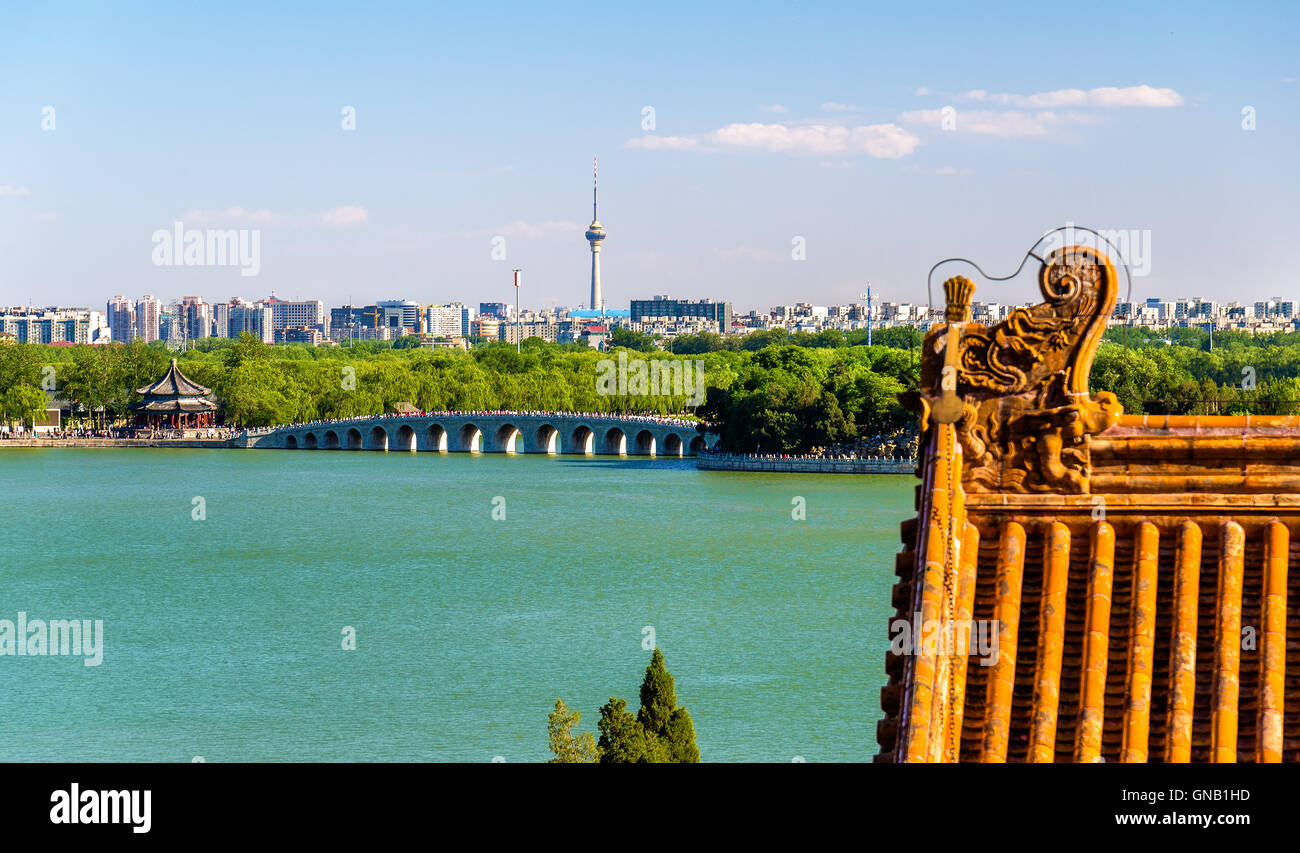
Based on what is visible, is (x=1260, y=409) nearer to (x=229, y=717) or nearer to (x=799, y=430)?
(x=799, y=430)

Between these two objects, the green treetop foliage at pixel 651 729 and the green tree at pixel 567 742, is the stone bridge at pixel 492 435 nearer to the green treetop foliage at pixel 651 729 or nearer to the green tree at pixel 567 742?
the green tree at pixel 567 742

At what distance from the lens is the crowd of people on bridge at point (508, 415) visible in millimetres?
82312

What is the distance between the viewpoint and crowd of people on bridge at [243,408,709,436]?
82312mm

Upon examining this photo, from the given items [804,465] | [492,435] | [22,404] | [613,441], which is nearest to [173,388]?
[22,404]

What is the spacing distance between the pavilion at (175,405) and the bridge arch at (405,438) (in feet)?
42.4

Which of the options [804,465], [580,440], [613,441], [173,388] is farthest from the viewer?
[173,388]

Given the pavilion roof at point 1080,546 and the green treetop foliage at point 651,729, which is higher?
the pavilion roof at point 1080,546

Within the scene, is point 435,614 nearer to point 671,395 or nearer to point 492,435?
point 492,435

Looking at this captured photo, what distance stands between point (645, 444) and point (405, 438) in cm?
1349

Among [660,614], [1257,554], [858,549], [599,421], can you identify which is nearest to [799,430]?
[599,421]

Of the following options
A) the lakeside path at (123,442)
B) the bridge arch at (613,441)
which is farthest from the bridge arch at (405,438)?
the bridge arch at (613,441)

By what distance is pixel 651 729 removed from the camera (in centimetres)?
1725
